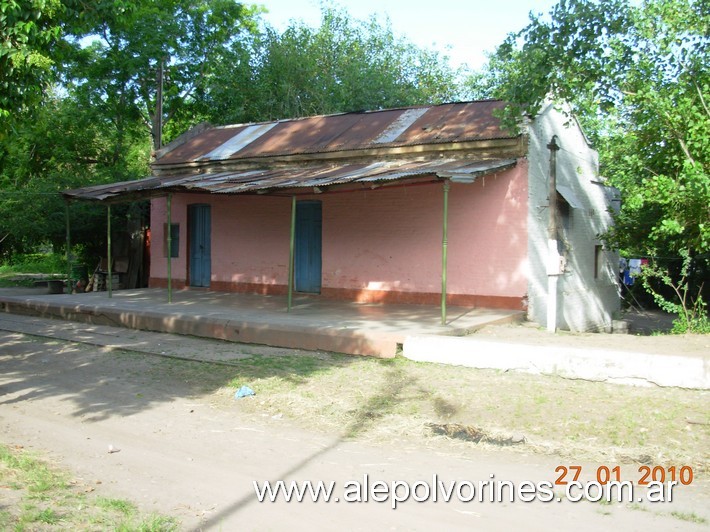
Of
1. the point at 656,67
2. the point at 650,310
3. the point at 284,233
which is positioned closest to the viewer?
the point at 656,67

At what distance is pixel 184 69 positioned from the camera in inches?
1043

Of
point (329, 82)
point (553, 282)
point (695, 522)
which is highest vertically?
point (329, 82)

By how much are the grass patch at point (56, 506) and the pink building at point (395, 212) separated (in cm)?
704

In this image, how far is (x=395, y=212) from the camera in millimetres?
13930

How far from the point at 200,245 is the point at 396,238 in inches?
245

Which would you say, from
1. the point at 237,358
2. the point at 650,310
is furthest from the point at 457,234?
the point at 650,310

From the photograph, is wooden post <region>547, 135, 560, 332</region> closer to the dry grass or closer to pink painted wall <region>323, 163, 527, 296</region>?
pink painted wall <region>323, 163, 527, 296</region>

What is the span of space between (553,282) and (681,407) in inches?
230

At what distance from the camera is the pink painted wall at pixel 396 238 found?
41.6ft

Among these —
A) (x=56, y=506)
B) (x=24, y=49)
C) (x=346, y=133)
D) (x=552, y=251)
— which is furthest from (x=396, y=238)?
(x=56, y=506)

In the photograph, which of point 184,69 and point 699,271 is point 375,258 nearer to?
point 699,271

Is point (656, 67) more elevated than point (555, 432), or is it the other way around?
point (656, 67)

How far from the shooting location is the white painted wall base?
6930 mm

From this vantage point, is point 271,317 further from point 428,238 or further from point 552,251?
point 552,251
